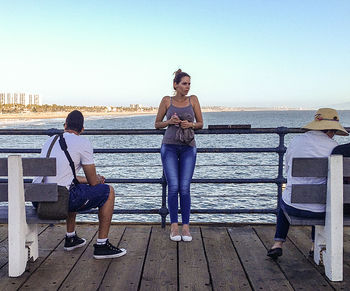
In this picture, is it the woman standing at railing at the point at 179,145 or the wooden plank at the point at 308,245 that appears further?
the woman standing at railing at the point at 179,145

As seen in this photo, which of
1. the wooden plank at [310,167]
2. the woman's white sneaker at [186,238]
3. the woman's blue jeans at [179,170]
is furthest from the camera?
the woman's blue jeans at [179,170]

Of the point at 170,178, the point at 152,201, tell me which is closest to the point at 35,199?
the point at 170,178

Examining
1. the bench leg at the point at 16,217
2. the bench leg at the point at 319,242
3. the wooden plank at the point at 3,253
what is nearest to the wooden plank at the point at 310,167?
the bench leg at the point at 319,242

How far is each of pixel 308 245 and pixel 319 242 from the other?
592mm

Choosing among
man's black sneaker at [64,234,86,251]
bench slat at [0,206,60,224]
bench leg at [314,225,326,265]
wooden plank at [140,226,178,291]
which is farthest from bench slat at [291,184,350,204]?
man's black sneaker at [64,234,86,251]

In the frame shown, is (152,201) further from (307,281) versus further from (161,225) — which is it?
(307,281)

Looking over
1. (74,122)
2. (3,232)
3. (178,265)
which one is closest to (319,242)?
(178,265)

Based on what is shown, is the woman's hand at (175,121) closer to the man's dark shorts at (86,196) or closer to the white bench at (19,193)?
the man's dark shorts at (86,196)

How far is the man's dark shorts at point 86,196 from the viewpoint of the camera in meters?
3.71

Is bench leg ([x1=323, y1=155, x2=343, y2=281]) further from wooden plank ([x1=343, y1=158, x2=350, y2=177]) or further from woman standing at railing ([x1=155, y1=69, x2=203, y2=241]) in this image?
woman standing at railing ([x1=155, y1=69, x2=203, y2=241])

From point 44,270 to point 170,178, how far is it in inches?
61.5

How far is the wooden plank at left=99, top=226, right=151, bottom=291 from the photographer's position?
129 inches

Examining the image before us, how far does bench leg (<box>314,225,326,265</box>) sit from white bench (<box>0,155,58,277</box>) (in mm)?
2206

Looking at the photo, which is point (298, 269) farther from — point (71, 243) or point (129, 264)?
point (71, 243)
